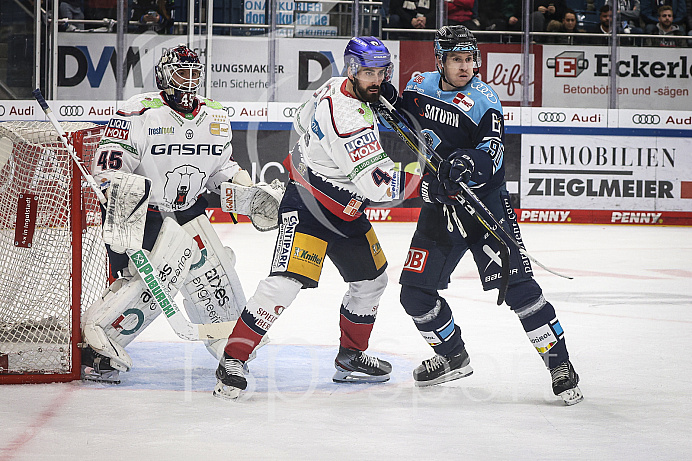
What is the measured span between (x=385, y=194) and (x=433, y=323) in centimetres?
59

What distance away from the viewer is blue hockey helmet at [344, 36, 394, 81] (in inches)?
112

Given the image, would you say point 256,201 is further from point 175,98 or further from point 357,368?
point 357,368

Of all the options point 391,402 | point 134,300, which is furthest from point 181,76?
point 391,402

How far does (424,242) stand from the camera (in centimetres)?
308

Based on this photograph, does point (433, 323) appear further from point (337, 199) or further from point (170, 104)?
point (170, 104)

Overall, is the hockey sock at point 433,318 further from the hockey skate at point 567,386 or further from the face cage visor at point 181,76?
the face cage visor at point 181,76

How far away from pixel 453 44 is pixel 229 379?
1.31 metres

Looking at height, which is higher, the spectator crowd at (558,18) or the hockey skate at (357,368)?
the spectator crowd at (558,18)

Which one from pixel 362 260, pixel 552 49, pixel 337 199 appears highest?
pixel 552 49

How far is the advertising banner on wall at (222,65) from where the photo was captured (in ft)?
28.1

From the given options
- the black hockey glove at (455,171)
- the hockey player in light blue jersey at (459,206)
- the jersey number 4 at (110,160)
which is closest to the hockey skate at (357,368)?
the hockey player in light blue jersey at (459,206)

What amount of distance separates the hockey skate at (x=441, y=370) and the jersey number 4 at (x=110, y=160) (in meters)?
1.28

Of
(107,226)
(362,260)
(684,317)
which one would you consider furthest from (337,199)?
(684,317)

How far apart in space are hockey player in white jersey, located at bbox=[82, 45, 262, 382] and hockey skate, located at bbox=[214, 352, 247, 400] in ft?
1.21
